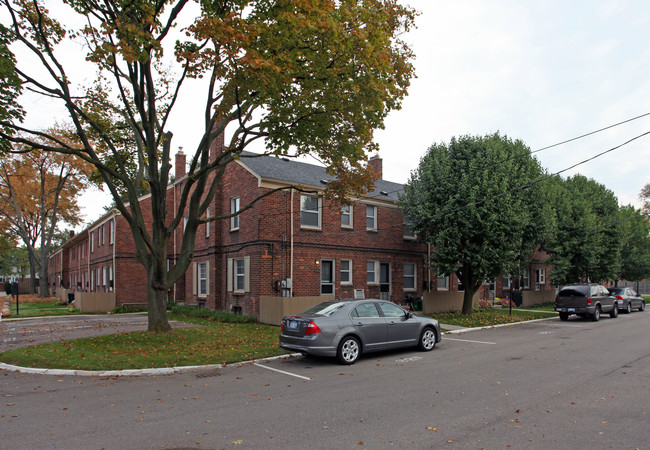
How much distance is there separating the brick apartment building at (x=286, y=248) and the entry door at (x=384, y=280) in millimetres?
53

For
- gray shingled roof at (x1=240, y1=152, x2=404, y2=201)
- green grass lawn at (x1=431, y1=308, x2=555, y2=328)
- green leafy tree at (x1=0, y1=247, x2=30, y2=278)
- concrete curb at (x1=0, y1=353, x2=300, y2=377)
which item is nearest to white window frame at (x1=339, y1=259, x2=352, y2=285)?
gray shingled roof at (x1=240, y1=152, x2=404, y2=201)

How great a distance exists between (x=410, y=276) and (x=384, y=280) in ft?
6.97

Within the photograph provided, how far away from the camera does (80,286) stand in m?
38.3

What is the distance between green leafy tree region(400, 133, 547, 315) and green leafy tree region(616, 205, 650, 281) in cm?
1997

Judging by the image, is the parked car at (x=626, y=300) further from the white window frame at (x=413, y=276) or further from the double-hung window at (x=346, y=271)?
the double-hung window at (x=346, y=271)

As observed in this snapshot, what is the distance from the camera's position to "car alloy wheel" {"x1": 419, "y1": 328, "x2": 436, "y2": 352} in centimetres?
1195

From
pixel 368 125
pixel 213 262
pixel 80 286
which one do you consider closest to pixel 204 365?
pixel 368 125

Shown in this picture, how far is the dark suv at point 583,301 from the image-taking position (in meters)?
20.2

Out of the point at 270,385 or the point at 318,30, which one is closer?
the point at 270,385

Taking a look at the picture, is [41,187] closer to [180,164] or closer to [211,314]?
[180,164]

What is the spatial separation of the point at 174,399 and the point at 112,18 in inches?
408

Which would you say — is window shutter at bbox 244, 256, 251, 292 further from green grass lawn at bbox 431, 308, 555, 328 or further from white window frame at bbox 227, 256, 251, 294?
green grass lawn at bbox 431, 308, 555, 328

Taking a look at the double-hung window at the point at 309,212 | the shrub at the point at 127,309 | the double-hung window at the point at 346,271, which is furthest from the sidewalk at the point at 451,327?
the shrub at the point at 127,309

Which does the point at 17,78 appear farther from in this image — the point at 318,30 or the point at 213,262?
the point at 213,262
